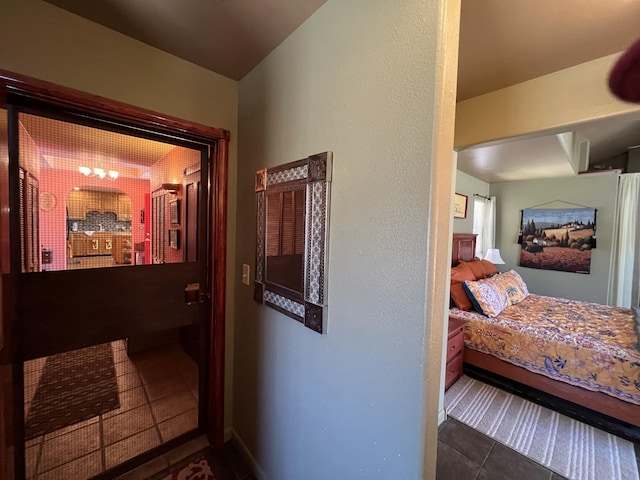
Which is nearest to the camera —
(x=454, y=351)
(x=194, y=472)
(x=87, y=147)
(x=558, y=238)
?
(x=87, y=147)

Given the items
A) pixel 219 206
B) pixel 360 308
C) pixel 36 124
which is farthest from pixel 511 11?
pixel 36 124

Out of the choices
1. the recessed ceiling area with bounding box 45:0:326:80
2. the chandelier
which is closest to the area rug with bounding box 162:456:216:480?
the chandelier

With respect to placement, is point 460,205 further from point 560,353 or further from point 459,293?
point 560,353

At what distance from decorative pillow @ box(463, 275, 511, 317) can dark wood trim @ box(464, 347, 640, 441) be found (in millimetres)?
461

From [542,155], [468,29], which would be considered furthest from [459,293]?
[468,29]

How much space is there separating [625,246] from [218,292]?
5.65 meters

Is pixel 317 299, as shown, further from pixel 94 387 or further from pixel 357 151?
pixel 94 387

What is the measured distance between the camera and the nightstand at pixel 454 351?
227 cm

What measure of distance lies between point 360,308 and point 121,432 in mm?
1849

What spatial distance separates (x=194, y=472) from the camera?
4.86 ft

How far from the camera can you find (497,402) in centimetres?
219

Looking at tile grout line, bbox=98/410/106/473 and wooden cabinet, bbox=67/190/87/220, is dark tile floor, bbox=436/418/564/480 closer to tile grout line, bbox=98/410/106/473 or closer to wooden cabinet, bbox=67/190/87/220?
tile grout line, bbox=98/410/106/473

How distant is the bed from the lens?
187cm

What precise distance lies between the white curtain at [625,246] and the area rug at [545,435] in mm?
3117
